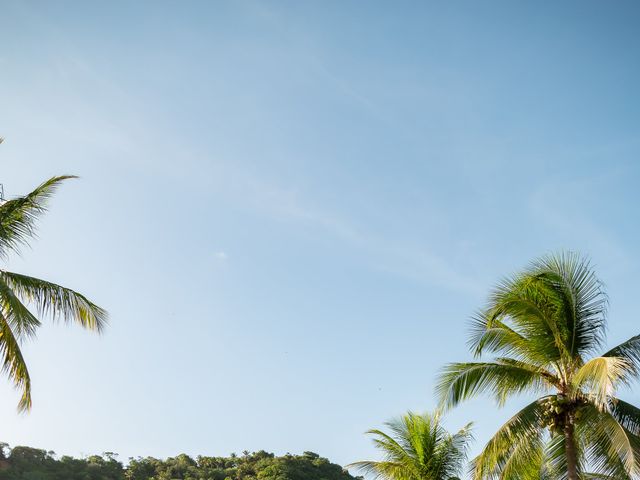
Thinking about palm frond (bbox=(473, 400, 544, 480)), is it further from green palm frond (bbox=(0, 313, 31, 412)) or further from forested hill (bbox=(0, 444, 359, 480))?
forested hill (bbox=(0, 444, 359, 480))

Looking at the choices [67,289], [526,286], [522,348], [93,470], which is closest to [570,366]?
[522,348]

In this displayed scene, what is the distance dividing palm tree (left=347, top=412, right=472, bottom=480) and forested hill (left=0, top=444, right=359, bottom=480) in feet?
109

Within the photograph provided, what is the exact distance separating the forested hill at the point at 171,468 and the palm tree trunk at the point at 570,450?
40.9 m

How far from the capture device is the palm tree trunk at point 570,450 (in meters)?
12.8

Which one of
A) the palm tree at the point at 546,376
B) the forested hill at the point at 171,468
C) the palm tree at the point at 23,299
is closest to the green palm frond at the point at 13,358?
the palm tree at the point at 23,299

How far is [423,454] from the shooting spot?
1989 cm

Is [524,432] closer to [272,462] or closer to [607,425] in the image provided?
[607,425]

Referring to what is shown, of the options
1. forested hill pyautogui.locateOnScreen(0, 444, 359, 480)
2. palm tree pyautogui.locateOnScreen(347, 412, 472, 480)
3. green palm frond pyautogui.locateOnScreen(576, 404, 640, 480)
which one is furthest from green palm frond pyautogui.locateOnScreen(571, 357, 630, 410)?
Answer: forested hill pyautogui.locateOnScreen(0, 444, 359, 480)

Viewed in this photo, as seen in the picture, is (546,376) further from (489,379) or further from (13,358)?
(13,358)

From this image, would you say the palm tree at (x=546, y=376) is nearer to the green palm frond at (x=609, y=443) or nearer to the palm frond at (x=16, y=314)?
the green palm frond at (x=609, y=443)

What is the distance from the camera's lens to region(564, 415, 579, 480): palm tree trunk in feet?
42.1

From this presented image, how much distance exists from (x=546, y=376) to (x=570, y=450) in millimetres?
1698

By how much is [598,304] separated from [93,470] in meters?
49.4

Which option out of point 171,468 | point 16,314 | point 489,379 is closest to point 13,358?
point 16,314
